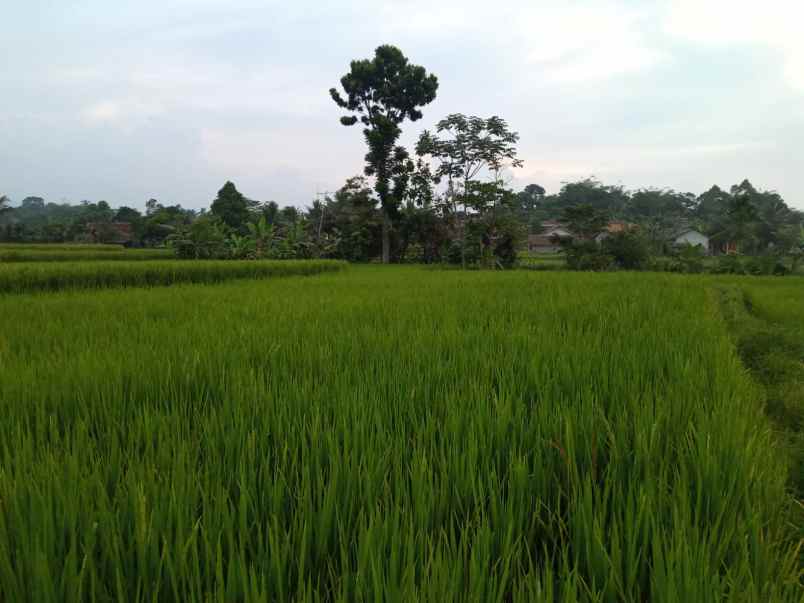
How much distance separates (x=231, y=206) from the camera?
33156mm

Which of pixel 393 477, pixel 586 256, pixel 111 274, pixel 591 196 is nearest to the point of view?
pixel 393 477

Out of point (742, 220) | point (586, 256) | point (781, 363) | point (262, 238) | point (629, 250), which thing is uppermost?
point (742, 220)

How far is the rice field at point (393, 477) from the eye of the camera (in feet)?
2.06

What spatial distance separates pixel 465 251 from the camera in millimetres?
17906

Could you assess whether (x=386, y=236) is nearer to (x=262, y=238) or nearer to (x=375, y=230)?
(x=375, y=230)

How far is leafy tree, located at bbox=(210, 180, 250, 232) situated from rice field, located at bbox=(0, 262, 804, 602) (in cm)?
3270

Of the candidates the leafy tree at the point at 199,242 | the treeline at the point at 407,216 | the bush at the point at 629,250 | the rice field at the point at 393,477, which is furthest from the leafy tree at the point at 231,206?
the rice field at the point at 393,477

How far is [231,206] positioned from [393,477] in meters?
35.2

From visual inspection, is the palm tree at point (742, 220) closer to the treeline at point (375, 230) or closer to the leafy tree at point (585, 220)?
the treeline at point (375, 230)

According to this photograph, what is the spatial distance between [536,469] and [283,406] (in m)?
0.70

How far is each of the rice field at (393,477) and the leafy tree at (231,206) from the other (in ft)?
107

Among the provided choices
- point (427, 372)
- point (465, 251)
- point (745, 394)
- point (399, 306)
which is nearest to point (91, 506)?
point (427, 372)

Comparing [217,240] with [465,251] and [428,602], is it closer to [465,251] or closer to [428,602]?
[465,251]

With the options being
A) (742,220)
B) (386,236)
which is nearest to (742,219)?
(742,220)
